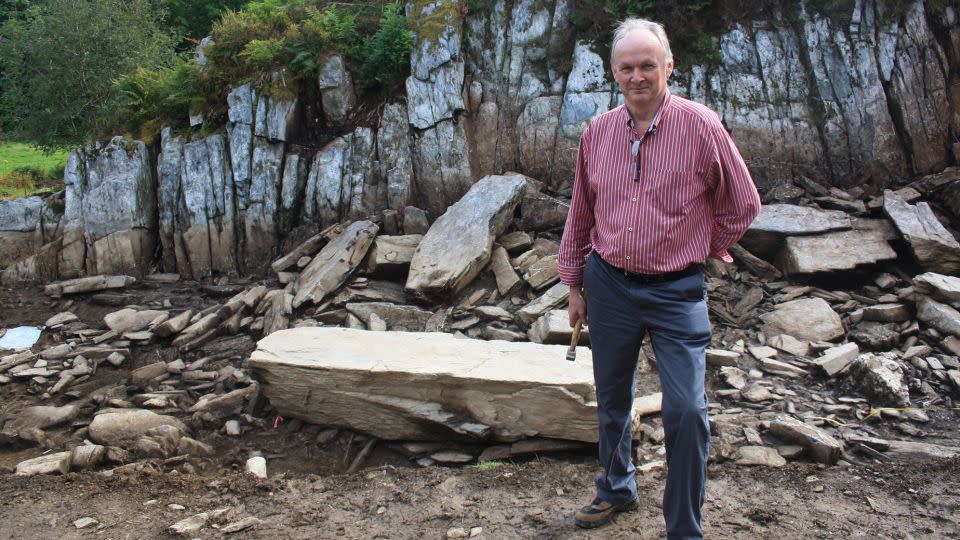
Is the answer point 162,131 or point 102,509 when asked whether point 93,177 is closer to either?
point 162,131

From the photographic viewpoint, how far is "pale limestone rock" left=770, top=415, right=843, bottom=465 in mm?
4680

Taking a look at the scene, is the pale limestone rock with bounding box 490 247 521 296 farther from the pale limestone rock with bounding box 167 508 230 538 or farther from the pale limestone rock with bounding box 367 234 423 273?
the pale limestone rock with bounding box 167 508 230 538

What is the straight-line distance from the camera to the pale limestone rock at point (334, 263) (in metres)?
8.07

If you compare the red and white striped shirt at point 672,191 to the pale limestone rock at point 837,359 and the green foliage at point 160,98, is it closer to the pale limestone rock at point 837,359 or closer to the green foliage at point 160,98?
the pale limestone rock at point 837,359

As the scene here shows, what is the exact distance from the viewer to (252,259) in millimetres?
9805

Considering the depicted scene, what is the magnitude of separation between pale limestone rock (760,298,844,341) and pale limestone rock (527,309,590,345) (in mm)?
2140

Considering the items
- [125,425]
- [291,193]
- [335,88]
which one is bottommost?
[125,425]

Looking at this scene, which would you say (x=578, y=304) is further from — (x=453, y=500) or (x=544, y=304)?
(x=544, y=304)

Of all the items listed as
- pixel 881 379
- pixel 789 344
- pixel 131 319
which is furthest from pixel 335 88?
pixel 881 379

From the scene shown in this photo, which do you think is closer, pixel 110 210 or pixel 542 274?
pixel 542 274

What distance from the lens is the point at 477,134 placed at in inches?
384

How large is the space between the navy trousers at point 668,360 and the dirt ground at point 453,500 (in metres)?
0.77

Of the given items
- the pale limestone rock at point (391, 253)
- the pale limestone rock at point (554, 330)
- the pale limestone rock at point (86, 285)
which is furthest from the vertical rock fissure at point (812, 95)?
the pale limestone rock at point (86, 285)

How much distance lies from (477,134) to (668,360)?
7038 mm
